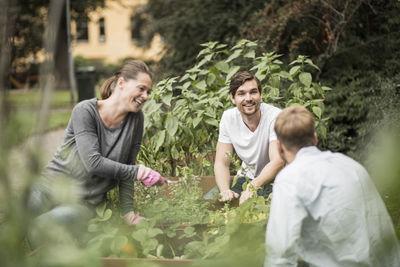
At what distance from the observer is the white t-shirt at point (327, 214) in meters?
1.68

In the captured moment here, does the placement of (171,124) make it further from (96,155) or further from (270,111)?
(96,155)

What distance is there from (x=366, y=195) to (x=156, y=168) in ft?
7.36

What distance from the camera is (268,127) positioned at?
3174 mm

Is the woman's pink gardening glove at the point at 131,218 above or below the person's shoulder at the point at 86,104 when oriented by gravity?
below

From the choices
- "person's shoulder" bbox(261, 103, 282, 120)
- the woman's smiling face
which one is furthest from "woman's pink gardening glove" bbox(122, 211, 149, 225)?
"person's shoulder" bbox(261, 103, 282, 120)

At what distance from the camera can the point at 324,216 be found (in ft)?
5.67

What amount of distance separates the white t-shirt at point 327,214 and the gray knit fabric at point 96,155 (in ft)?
3.68

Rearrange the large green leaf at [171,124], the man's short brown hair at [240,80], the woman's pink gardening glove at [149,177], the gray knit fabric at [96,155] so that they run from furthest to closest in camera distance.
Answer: the large green leaf at [171,124]
the man's short brown hair at [240,80]
the gray knit fabric at [96,155]
the woman's pink gardening glove at [149,177]

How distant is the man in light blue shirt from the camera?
168 centimetres

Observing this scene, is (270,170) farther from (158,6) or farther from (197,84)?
(158,6)

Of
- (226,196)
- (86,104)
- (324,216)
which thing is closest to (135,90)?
(86,104)

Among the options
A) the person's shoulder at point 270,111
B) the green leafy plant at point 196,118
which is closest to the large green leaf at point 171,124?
the green leafy plant at point 196,118

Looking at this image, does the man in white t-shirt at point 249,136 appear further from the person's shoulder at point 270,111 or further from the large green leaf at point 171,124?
the large green leaf at point 171,124

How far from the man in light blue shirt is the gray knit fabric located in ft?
3.65
